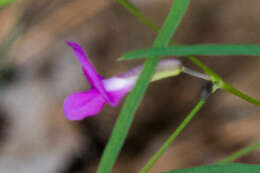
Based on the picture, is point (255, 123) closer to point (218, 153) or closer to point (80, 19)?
point (218, 153)

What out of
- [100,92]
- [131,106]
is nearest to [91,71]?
[100,92]

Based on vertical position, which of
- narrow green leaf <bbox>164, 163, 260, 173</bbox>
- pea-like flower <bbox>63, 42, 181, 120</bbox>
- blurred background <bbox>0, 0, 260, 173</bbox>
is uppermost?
pea-like flower <bbox>63, 42, 181, 120</bbox>

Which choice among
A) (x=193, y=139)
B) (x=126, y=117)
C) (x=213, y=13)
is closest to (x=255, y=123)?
(x=193, y=139)

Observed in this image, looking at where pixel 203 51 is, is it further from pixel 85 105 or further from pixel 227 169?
pixel 85 105

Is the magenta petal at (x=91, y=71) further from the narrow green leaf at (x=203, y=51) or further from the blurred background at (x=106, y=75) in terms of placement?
the blurred background at (x=106, y=75)

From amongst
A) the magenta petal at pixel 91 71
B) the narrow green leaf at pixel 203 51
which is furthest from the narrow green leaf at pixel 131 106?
the magenta petal at pixel 91 71

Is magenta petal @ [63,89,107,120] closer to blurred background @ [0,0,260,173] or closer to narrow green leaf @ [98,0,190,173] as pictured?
narrow green leaf @ [98,0,190,173]

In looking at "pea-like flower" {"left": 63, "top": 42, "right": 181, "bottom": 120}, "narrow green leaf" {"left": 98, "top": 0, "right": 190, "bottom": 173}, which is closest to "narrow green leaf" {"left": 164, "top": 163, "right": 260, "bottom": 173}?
"narrow green leaf" {"left": 98, "top": 0, "right": 190, "bottom": 173}
